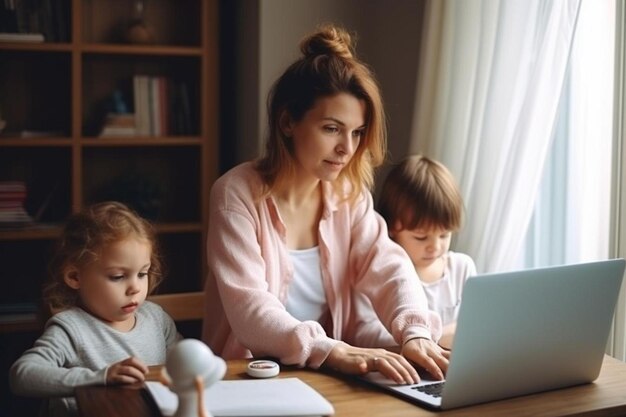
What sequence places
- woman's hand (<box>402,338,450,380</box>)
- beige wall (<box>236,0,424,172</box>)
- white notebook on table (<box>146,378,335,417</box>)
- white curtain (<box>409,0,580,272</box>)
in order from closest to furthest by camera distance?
white notebook on table (<box>146,378,335,417</box>)
woman's hand (<box>402,338,450,380</box>)
white curtain (<box>409,0,580,272</box>)
beige wall (<box>236,0,424,172</box>)

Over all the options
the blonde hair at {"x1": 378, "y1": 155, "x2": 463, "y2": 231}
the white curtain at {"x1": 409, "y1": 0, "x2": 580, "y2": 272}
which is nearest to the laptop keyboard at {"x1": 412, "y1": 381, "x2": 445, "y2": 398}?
the blonde hair at {"x1": 378, "y1": 155, "x2": 463, "y2": 231}

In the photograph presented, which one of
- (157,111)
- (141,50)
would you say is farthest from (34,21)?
(157,111)

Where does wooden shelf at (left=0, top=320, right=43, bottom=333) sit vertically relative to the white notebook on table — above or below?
below

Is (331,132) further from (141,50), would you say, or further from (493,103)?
(141,50)

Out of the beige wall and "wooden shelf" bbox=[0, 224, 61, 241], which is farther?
"wooden shelf" bbox=[0, 224, 61, 241]

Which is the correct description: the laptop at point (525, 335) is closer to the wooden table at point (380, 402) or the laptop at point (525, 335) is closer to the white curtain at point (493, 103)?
the wooden table at point (380, 402)

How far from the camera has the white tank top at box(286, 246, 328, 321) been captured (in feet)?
7.14

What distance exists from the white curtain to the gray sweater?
Answer: 1018mm

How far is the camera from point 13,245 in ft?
12.0

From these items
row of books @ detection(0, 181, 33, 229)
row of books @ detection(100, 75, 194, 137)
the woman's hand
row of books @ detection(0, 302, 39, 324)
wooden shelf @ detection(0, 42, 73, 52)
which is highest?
wooden shelf @ detection(0, 42, 73, 52)

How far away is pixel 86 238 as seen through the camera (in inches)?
74.1

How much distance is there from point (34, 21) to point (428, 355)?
225 centimetres

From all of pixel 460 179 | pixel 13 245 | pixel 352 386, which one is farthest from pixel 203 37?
pixel 352 386

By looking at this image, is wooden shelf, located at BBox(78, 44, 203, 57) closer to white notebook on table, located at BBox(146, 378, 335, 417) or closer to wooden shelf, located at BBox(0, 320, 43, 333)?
wooden shelf, located at BBox(0, 320, 43, 333)
